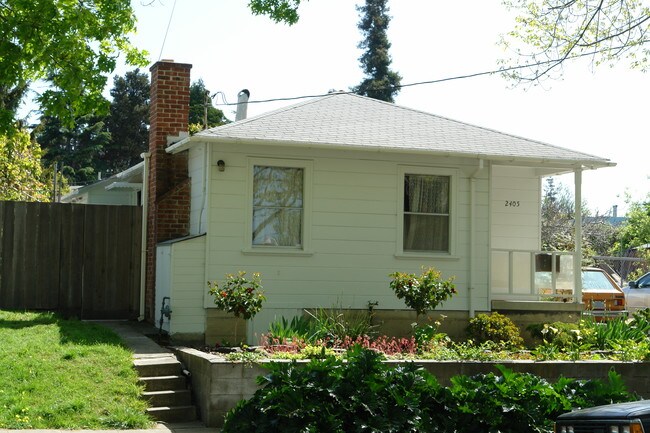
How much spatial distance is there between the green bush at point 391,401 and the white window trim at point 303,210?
5872mm

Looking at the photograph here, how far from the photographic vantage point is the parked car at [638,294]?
23.9 m

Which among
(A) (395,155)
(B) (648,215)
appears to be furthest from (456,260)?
(B) (648,215)

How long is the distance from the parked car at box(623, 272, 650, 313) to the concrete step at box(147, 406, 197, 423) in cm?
1626

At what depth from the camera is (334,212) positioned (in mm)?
14953

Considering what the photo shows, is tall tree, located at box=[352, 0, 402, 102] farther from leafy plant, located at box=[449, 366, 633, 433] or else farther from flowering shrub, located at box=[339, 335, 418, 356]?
leafy plant, located at box=[449, 366, 633, 433]

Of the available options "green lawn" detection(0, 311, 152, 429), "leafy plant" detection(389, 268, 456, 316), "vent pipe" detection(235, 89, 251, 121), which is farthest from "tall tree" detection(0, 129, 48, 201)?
"leafy plant" detection(389, 268, 456, 316)

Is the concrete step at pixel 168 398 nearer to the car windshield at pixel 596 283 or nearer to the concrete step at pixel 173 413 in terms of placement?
the concrete step at pixel 173 413

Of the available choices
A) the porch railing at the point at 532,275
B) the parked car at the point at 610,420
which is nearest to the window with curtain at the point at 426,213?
the porch railing at the point at 532,275

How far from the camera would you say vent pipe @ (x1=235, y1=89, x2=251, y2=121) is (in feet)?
61.4

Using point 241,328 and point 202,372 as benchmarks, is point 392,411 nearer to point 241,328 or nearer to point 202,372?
point 202,372

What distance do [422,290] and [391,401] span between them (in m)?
5.65

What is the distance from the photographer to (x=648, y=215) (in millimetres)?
43938

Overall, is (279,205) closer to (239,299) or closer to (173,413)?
(239,299)

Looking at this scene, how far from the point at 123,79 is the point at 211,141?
4198 centimetres
